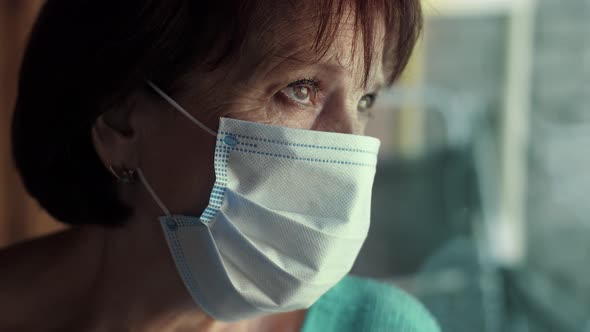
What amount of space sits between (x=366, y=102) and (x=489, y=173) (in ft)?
6.72

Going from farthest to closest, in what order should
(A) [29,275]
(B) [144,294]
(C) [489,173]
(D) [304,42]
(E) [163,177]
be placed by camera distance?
1. (C) [489,173]
2. (A) [29,275]
3. (B) [144,294]
4. (E) [163,177]
5. (D) [304,42]

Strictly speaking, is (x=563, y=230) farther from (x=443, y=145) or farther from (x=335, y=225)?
(x=335, y=225)

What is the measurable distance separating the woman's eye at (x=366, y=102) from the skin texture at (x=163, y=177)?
0.01 metres

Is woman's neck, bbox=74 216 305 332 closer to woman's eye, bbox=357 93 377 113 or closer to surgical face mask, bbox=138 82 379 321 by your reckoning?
surgical face mask, bbox=138 82 379 321

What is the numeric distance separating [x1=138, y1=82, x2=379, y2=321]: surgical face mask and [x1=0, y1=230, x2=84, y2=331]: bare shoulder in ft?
1.51

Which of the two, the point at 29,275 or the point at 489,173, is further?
the point at 489,173

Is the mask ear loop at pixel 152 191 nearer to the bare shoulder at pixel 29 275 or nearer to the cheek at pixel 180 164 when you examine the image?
the cheek at pixel 180 164

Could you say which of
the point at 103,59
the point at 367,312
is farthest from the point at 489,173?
the point at 103,59

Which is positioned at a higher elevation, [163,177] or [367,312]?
[163,177]

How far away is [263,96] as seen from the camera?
37.5 inches

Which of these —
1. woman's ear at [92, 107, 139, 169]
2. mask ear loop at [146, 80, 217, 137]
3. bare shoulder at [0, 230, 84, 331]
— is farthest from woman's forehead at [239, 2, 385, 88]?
bare shoulder at [0, 230, 84, 331]

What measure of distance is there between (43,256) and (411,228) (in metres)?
1.80

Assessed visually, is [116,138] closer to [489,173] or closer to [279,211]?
[279,211]

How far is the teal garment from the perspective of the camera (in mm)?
1145
